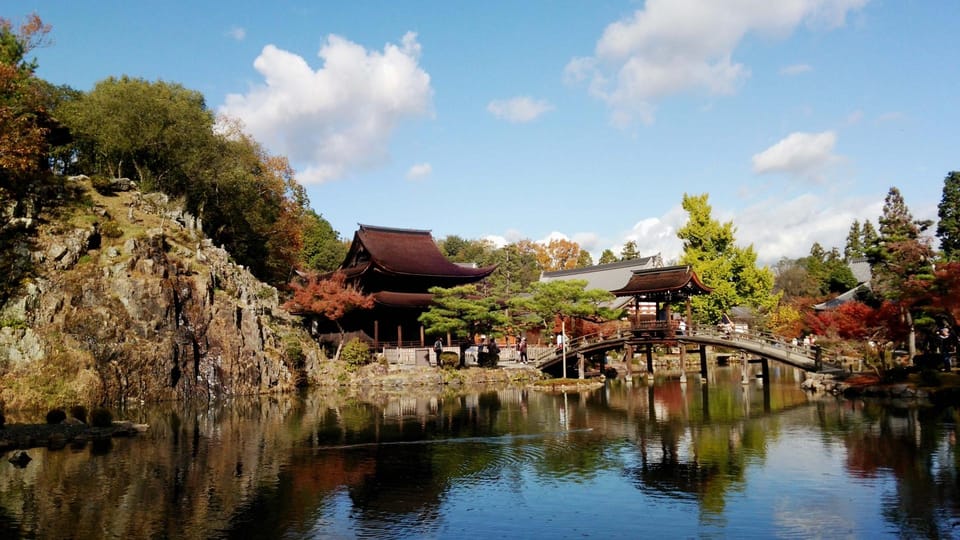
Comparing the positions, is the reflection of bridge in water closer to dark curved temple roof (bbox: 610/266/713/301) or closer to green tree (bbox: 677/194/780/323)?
dark curved temple roof (bbox: 610/266/713/301)

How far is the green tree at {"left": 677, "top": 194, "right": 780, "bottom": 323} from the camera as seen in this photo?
5872cm

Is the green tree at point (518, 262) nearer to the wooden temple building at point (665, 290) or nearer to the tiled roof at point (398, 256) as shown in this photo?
the tiled roof at point (398, 256)

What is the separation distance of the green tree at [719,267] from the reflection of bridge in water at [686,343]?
37.8 ft

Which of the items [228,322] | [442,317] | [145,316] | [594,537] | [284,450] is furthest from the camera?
[442,317]

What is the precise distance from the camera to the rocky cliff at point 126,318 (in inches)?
1261

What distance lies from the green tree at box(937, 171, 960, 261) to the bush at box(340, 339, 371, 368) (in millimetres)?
47385

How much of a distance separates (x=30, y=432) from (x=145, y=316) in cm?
1232

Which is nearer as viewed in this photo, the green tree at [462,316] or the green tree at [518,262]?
the green tree at [462,316]

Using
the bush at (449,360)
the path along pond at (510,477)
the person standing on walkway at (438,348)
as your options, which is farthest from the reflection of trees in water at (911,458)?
the person standing on walkway at (438,348)

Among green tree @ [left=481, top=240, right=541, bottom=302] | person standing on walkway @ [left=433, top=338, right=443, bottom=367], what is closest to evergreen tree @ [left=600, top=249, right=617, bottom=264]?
green tree @ [left=481, top=240, right=541, bottom=302]

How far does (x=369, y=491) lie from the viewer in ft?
58.2

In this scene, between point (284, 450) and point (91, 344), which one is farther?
point (91, 344)

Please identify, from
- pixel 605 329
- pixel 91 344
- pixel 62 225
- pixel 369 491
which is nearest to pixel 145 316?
pixel 91 344

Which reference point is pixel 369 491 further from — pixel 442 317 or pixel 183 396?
pixel 442 317
